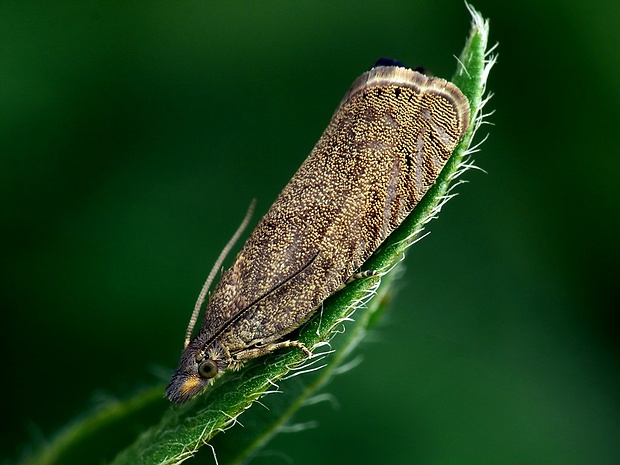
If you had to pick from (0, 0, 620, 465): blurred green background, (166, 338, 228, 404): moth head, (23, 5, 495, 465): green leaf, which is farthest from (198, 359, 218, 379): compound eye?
(0, 0, 620, 465): blurred green background

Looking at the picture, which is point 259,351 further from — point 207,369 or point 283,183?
point 283,183

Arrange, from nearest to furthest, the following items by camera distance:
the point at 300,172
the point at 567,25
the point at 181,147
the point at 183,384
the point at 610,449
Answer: the point at 183,384 → the point at 300,172 → the point at 610,449 → the point at 567,25 → the point at 181,147

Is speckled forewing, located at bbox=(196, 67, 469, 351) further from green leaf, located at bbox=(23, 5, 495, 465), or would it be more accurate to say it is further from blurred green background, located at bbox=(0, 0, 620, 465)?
blurred green background, located at bbox=(0, 0, 620, 465)

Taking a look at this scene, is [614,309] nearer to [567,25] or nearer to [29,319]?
[567,25]

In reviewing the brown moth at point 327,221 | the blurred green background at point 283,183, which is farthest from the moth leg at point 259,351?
the blurred green background at point 283,183

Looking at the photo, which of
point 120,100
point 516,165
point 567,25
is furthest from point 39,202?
point 567,25

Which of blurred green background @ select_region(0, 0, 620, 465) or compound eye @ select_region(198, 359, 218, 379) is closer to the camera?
compound eye @ select_region(198, 359, 218, 379)
